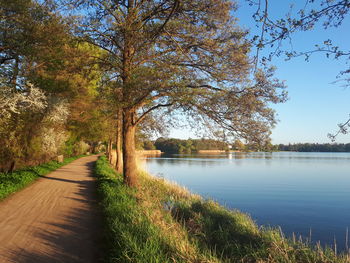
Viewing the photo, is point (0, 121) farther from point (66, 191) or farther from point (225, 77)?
point (225, 77)

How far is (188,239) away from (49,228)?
11.7 feet

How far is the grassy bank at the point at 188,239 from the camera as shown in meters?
4.99

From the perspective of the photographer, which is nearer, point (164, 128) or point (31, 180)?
point (31, 180)

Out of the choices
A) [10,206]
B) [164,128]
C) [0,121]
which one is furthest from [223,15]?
[0,121]

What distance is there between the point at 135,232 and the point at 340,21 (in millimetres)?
5589

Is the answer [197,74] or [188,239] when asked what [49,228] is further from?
[197,74]

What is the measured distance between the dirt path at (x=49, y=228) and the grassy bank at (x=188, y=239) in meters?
0.51

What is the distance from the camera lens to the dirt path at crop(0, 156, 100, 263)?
5121 mm

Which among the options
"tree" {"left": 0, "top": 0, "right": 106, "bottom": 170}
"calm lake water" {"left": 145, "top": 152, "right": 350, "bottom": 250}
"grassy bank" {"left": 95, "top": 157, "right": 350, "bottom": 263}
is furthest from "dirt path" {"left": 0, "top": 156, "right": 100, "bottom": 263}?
"calm lake water" {"left": 145, "top": 152, "right": 350, "bottom": 250}

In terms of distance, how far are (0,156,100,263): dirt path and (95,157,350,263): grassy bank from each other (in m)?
0.51

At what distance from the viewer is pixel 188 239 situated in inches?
282

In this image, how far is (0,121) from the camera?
12641 millimetres

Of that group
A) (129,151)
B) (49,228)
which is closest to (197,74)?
(129,151)

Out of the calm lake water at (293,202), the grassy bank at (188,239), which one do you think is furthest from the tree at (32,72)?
the calm lake water at (293,202)
